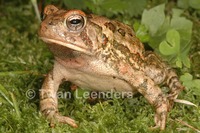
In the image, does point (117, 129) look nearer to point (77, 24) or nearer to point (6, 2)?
point (77, 24)

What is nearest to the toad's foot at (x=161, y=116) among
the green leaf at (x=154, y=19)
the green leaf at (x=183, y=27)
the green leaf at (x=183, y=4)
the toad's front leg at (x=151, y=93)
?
the toad's front leg at (x=151, y=93)

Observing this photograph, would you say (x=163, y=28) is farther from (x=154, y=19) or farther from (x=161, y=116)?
(x=161, y=116)

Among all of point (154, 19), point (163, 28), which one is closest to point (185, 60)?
point (163, 28)

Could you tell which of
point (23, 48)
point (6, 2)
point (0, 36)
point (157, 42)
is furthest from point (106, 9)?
point (6, 2)

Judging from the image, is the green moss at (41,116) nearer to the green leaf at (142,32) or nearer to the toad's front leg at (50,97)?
the toad's front leg at (50,97)

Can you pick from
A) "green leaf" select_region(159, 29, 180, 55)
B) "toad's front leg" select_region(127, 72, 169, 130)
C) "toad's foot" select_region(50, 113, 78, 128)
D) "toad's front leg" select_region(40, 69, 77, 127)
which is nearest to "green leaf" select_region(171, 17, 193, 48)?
"green leaf" select_region(159, 29, 180, 55)
